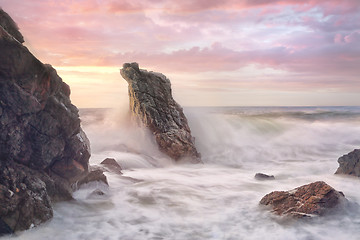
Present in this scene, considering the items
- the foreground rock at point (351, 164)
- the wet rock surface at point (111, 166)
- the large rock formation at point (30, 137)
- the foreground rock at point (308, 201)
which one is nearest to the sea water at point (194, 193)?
the foreground rock at point (308, 201)

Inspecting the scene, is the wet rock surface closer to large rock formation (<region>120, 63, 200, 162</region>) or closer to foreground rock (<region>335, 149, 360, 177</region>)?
large rock formation (<region>120, 63, 200, 162</region>)

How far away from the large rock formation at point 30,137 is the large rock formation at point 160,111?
24.1 feet

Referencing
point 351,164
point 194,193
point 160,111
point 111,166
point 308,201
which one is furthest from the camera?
point 160,111

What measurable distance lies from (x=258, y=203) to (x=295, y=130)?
67.7 feet

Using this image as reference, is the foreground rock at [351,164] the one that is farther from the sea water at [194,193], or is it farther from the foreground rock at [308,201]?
the foreground rock at [308,201]

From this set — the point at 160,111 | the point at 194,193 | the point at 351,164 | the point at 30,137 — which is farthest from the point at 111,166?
the point at 351,164

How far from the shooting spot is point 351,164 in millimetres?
11281

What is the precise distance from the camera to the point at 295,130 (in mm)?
27109

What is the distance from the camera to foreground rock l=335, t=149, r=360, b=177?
11.0 meters

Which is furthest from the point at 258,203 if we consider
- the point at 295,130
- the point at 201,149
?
the point at 295,130

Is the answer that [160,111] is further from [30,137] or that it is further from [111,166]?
[30,137]

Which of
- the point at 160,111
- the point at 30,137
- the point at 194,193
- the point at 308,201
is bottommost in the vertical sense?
the point at 194,193

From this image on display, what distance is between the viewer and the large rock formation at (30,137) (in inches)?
235

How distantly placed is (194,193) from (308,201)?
349 centimetres
